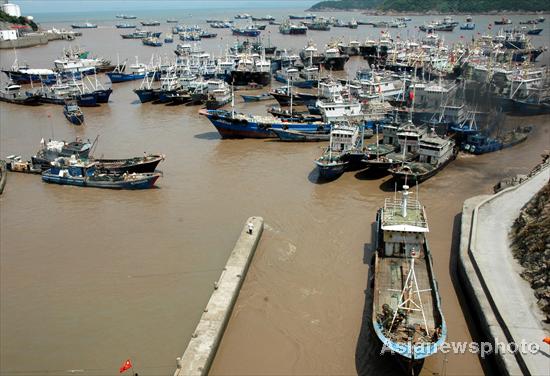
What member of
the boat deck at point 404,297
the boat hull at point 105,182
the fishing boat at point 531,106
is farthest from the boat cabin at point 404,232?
the fishing boat at point 531,106

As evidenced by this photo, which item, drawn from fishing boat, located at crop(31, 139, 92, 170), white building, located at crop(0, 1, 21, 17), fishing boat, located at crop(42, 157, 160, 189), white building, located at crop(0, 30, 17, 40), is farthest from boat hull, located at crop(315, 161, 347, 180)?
white building, located at crop(0, 1, 21, 17)

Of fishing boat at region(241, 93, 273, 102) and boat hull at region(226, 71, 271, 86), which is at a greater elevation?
boat hull at region(226, 71, 271, 86)

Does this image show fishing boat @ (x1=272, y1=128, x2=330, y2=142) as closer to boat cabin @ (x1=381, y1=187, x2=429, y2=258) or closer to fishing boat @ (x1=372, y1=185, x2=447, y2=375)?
fishing boat @ (x1=372, y1=185, x2=447, y2=375)

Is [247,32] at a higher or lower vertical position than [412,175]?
higher

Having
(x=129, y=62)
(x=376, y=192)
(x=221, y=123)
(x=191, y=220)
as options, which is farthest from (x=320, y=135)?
(x=129, y=62)

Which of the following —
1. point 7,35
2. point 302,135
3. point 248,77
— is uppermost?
point 7,35

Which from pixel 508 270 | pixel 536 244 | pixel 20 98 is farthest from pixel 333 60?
pixel 508 270

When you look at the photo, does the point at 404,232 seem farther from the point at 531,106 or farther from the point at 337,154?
the point at 531,106
